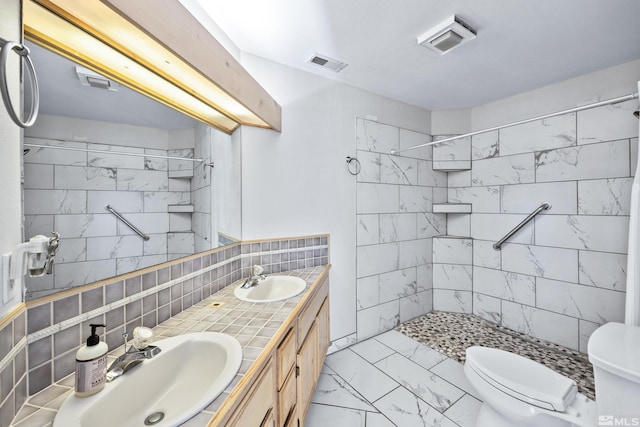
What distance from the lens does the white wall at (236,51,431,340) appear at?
1.97 meters

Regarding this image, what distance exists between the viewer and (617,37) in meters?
1.76

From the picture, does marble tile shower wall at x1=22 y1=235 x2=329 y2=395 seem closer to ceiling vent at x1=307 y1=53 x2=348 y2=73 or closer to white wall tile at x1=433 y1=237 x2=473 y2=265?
ceiling vent at x1=307 y1=53 x2=348 y2=73

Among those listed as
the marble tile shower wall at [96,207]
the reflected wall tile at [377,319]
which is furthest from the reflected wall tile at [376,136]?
the marble tile shower wall at [96,207]

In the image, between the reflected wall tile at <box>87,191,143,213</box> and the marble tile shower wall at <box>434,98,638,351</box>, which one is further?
the marble tile shower wall at <box>434,98,638,351</box>

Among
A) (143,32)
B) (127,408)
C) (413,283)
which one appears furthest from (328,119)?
(127,408)

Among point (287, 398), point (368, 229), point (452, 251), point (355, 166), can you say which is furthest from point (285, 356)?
point (452, 251)

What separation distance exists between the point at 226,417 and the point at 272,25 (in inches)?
78.4

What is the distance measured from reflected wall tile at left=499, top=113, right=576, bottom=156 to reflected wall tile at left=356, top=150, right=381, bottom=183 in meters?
1.39

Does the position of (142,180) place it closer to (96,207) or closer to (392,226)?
(96,207)

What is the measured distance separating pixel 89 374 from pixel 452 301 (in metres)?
3.30

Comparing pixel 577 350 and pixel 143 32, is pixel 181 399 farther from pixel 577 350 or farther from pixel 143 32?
pixel 577 350

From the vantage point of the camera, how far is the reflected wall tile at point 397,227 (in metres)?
2.67

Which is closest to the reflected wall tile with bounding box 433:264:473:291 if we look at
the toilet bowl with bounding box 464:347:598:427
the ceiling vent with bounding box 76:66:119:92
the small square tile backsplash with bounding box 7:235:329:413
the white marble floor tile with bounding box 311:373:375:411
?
the toilet bowl with bounding box 464:347:598:427

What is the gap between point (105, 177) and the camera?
3.18 feet
